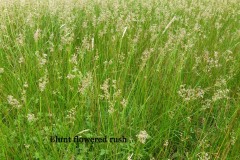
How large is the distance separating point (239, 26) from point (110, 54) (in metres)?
2.26

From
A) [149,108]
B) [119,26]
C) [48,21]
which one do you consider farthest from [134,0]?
[149,108]

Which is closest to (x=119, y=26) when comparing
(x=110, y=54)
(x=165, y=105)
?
(x=110, y=54)

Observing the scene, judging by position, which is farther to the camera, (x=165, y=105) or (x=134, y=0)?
(x=134, y=0)

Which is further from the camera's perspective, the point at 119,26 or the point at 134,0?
the point at 134,0

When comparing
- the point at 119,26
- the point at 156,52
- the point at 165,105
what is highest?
the point at 119,26

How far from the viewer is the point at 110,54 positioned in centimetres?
274

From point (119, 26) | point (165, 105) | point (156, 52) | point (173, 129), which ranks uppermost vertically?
point (119, 26)

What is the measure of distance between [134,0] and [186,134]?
4.14 metres

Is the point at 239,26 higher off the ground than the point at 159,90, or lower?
higher

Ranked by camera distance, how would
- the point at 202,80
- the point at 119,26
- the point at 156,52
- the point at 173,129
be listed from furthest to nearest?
the point at 119,26, the point at 156,52, the point at 202,80, the point at 173,129

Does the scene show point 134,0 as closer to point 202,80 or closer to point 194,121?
point 202,80

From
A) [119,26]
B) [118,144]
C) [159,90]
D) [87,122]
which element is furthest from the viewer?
[119,26]

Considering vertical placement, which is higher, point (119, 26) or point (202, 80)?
point (119, 26)

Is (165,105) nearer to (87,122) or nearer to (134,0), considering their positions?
(87,122)
